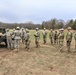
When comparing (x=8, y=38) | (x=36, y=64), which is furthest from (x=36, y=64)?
(x=8, y=38)

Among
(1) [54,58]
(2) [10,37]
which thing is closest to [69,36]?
(1) [54,58]

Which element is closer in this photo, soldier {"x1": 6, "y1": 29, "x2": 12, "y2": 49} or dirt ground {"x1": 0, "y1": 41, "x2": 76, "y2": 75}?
dirt ground {"x1": 0, "y1": 41, "x2": 76, "y2": 75}

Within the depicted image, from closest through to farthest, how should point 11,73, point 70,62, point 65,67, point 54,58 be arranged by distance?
point 11,73 → point 65,67 → point 70,62 → point 54,58

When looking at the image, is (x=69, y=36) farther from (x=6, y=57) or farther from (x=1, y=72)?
(x=1, y=72)

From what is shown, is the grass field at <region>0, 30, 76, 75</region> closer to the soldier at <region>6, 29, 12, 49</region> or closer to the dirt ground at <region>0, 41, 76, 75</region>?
the dirt ground at <region>0, 41, 76, 75</region>

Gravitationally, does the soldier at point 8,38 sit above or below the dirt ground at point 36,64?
above

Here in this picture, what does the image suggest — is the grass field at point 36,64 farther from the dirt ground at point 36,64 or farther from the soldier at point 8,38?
the soldier at point 8,38

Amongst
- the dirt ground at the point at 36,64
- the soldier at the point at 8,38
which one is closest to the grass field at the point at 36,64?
the dirt ground at the point at 36,64

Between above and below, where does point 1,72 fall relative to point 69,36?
below

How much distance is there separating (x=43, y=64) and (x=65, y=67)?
1.43m

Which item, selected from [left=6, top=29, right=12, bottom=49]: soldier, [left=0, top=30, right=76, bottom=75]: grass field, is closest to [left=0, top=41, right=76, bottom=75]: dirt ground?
[left=0, top=30, right=76, bottom=75]: grass field

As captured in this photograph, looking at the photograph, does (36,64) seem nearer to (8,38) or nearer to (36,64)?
(36,64)

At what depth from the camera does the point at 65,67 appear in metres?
14.2

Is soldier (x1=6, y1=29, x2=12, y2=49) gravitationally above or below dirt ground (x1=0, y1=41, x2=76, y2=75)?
above
